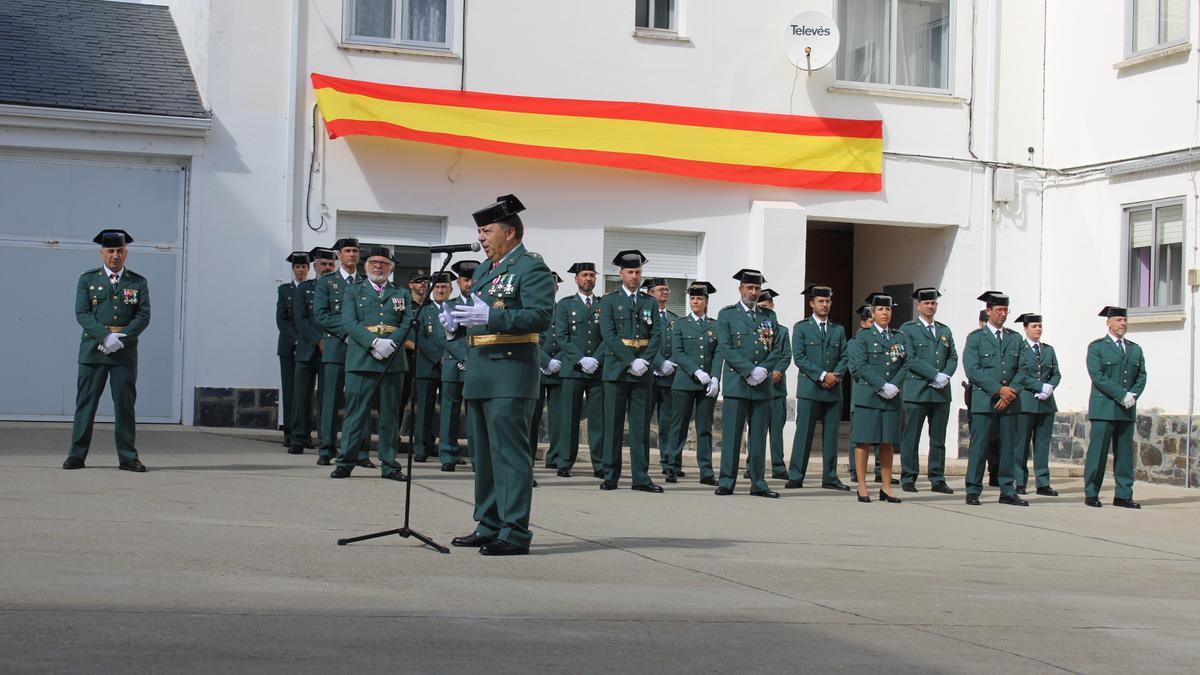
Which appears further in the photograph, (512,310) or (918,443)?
(918,443)

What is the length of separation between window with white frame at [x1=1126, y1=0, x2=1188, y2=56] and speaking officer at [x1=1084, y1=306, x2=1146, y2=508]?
5.82 meters

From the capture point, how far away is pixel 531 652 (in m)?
6.21

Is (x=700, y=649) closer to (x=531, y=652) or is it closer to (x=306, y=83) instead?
(x=531, y=652)

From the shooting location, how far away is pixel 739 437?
14828 millimetres

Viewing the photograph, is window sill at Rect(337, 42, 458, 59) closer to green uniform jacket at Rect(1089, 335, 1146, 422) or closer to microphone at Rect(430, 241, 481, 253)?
green uniform jacket at Rect(1089, 335, 1146, 422)

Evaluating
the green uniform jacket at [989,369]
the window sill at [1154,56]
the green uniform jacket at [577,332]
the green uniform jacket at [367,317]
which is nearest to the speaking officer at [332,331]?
the green uniform jacket at [367,317]

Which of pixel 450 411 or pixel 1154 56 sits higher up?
pixel 1154 56

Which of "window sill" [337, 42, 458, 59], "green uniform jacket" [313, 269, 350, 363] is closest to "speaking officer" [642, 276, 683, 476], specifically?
"green uniform jacket" [313, 269, 350, 363]

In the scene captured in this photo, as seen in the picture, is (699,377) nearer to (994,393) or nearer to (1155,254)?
(994,393)

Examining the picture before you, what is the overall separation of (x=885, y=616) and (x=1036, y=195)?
15.5 meters

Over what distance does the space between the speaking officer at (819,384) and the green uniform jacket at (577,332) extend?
2.35m

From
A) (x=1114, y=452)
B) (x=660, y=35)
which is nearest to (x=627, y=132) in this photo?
(x=660, y=35)

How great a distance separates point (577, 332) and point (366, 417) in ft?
9.70

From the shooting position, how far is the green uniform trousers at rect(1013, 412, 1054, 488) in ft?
53.1
